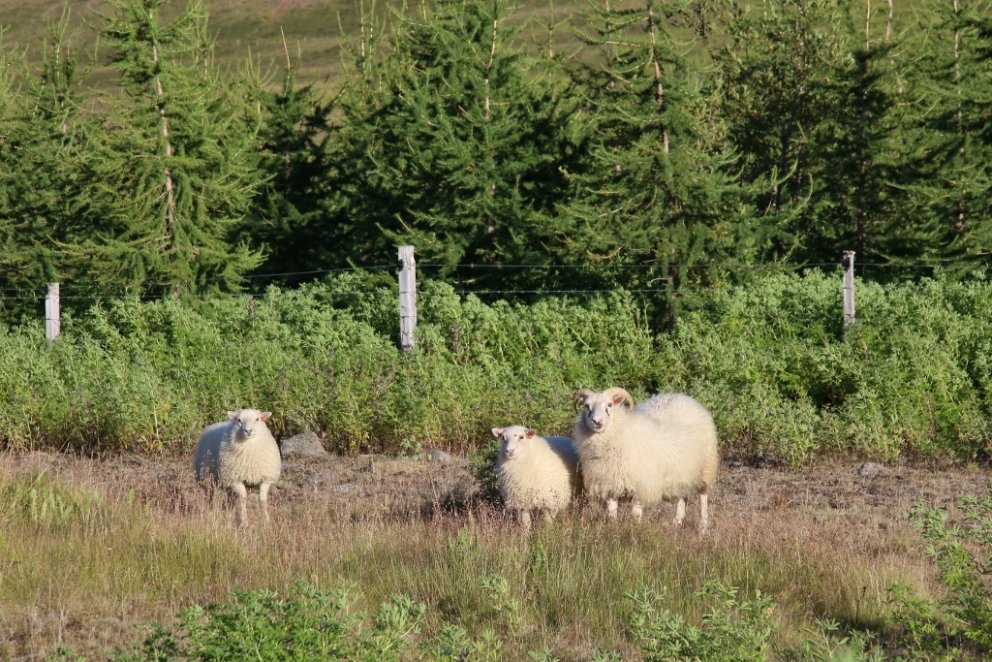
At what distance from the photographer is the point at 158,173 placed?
18375mm

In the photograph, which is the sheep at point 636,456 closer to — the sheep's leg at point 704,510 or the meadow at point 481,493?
the sheep's leg at point 704,510

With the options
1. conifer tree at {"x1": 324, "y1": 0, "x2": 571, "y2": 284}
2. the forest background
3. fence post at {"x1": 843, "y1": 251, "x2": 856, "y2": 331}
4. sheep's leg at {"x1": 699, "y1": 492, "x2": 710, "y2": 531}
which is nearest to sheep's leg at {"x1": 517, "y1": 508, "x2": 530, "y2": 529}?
sheep's leg at {"x1": 699, "y1": 492, "x2": 710, "y2": 531}

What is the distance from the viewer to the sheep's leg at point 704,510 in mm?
8164

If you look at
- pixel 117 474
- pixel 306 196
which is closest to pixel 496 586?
pixel 117 474

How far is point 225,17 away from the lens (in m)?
160

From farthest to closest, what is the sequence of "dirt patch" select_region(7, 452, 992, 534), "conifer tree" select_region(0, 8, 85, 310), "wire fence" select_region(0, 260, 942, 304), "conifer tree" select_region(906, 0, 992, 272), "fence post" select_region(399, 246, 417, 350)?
"conifer tree" select_region(0, 8, 85, 310), "conifer tree" select_region(906, 0, 992, 272), "wire fence" select_region(0, 260, 942, 304), "fence post" select_region(399, 246, 417, 350), "dirt patch" select_region(7, 452, 992, 534)

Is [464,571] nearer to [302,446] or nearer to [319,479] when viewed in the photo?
[319,479]

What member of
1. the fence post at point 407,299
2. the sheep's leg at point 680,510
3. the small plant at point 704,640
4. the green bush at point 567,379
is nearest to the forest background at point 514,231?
the green bush at point 567,379

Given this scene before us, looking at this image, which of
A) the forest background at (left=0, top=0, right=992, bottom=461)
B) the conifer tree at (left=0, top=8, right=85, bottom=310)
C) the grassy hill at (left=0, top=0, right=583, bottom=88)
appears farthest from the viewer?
the grassy hill at (left=0, top=0, right=583, bottom=88)

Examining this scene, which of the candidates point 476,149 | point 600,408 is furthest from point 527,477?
point 476,149

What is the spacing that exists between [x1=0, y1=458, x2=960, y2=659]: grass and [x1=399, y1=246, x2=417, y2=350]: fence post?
19.5ft

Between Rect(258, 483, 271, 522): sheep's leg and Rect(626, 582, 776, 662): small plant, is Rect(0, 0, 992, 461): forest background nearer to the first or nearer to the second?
Rect(258, 483, 271, 522): sheep's leg

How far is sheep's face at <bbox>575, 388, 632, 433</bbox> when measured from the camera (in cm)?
785

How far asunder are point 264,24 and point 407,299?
149 metres
